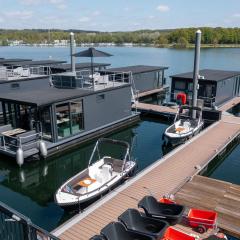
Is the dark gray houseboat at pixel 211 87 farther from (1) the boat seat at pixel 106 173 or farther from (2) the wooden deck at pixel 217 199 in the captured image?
(1) the boat seat at pixel 106 173

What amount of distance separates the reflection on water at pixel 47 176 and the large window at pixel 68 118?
1192 millimetres

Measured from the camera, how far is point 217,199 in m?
10.4

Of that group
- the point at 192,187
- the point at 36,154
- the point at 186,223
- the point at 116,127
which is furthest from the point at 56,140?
the point at 186,223

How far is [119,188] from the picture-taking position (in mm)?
11477

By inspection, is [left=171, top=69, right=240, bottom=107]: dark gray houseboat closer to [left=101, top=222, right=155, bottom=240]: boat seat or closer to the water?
Answer: the water

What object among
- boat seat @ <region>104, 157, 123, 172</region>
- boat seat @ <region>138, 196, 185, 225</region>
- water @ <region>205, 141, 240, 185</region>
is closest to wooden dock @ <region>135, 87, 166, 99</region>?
water @ <region>205, 141, 240, 185</region>

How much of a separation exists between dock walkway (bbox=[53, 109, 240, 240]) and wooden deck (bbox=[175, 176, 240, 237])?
1.77 ft

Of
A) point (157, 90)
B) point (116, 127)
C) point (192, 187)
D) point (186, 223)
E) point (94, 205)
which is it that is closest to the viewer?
point (186, 223)

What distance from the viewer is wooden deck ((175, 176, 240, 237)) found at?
9094 mm

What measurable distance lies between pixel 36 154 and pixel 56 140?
59.7 inches

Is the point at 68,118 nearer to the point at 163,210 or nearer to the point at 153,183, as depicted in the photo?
the point at 153,183

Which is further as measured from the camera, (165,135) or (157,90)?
(157,90)

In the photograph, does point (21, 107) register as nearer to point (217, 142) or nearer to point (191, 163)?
point (191, 163)

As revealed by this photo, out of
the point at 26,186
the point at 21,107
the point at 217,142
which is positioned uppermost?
the point at 21,107
